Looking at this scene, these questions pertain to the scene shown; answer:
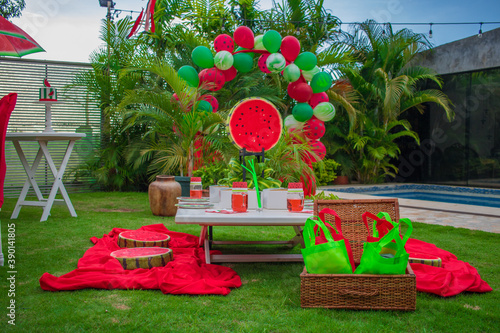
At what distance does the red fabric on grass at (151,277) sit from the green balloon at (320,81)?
437 centimetres

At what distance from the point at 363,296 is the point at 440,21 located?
28.9ft

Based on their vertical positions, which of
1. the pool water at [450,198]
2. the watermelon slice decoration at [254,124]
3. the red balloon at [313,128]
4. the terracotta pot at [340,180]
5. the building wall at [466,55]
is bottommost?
the pool water at [450,198]

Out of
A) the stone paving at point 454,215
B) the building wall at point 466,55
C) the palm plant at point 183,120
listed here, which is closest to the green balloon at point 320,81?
the palm plant at point 183,120

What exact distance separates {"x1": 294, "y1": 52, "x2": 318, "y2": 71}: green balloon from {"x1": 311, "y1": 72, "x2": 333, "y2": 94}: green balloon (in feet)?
0.59

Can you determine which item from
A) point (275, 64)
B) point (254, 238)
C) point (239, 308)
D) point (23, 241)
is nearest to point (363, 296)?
point (239, 308)

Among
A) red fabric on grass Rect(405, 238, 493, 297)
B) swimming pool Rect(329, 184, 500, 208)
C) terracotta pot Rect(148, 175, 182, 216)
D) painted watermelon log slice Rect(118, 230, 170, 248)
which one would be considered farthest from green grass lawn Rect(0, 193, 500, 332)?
swimming pool Rect(329, 184, 500, 208)

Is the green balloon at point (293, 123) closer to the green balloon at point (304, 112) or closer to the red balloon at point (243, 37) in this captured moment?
the green balloon at point (304, 112)

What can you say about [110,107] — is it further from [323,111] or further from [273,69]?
[323,111]

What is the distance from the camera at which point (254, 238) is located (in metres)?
4.30

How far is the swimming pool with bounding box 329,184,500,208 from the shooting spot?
9227mm

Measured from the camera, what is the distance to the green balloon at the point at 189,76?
6.22 m

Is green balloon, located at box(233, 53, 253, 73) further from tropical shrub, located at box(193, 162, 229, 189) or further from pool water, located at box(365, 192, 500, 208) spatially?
pool water, located at box(365, 192, 500, 208)

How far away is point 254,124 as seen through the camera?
11.1ft

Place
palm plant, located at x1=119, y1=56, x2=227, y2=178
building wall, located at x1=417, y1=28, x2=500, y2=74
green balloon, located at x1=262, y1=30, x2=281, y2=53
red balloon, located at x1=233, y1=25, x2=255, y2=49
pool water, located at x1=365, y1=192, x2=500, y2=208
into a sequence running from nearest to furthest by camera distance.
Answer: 1. palm plant, located at x1=119, y1=56, x2=227, y2=178
2. green balloon, located at x1=262, y1=30, x2=281, y2=53
3. red balloon, located at x1=233, y1=25, x2=255, y2=49
4. pool water, located at x1=365, y1=192, x2=500, y2=208
5. building wall, located at x1=417, y1=28, x2=500, y2=74
